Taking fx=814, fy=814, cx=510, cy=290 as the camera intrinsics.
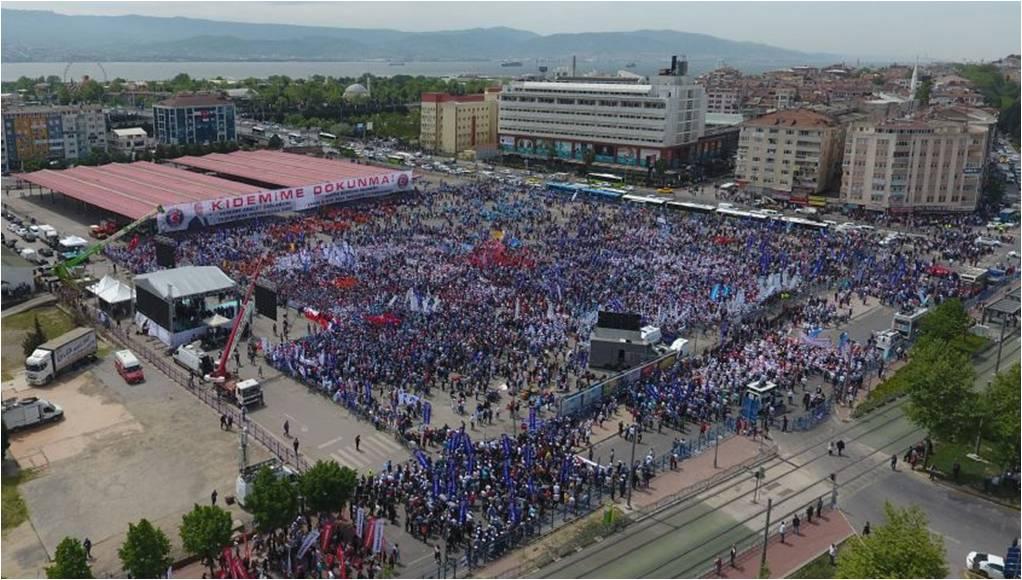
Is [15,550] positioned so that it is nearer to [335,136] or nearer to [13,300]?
[13,300]

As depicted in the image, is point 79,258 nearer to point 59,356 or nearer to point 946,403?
point 59,356

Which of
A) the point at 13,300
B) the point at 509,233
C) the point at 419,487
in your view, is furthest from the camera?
the point at 509,233

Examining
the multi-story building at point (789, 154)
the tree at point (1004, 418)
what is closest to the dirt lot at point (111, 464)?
the tree at point (1004, 418)

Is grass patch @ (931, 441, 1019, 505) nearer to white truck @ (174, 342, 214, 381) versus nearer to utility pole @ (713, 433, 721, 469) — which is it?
utility pole @ (713, 433, 721, 469)

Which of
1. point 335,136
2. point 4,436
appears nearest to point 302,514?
point 4,436

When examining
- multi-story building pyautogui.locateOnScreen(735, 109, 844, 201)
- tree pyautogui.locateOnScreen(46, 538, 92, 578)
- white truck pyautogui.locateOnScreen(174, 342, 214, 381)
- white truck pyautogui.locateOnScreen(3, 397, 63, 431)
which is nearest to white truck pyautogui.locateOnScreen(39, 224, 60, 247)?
white truck pyautogui.locateOnScreen(174, 342, 214, 381)

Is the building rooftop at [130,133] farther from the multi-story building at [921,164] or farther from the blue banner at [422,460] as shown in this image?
the blue banner at [422,460]

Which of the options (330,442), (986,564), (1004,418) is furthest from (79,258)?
(986,564)
